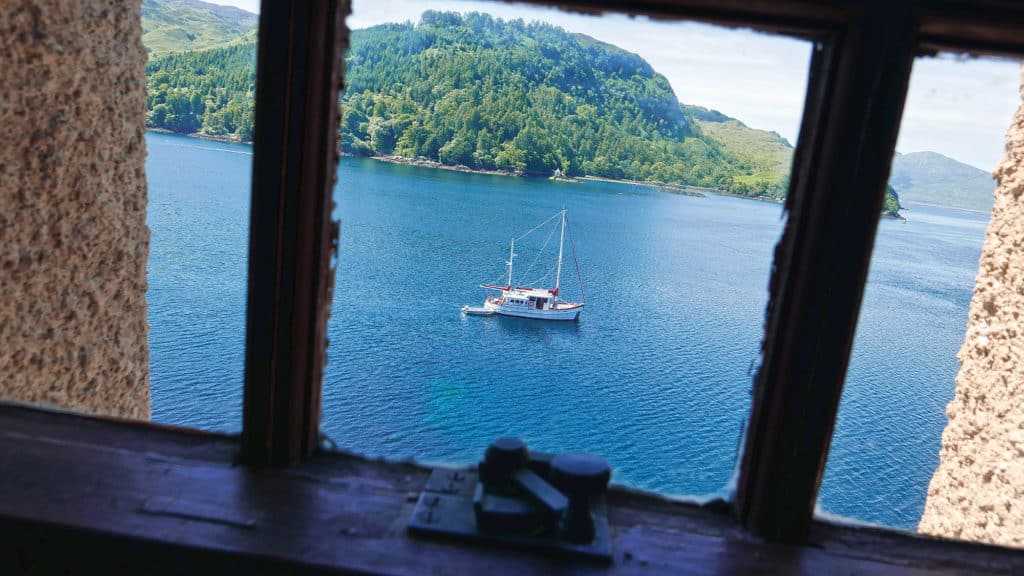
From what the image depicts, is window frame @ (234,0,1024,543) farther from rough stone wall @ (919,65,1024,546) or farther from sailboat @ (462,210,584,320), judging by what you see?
sailboat @ (462,210,584,320)

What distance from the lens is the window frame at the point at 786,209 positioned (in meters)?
0.75

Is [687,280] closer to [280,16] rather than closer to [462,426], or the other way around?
[462,426]

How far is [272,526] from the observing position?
792mm

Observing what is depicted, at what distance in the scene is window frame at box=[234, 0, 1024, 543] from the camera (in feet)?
2.47

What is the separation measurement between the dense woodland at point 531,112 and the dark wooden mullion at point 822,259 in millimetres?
31713

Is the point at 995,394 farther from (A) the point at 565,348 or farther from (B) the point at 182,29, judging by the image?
(B) the point at 182,29

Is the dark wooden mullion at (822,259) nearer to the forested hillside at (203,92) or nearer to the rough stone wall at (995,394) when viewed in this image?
the rough stone wall at (995,394)

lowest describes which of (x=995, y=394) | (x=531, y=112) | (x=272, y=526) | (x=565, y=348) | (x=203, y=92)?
(x=565, y=348)

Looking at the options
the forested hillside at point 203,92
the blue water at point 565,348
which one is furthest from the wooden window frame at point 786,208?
the forested hillside at point 203,92

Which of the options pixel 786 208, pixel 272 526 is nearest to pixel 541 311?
pixel 786 208

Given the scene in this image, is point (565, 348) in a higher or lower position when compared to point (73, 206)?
lower

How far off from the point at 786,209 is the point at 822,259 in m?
0.12

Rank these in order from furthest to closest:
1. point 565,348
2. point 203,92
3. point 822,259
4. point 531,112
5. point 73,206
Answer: point 531,112 → point 203,92 → point 565,348 → point 73,206 → point 822,259

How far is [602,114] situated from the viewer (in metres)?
34.1
